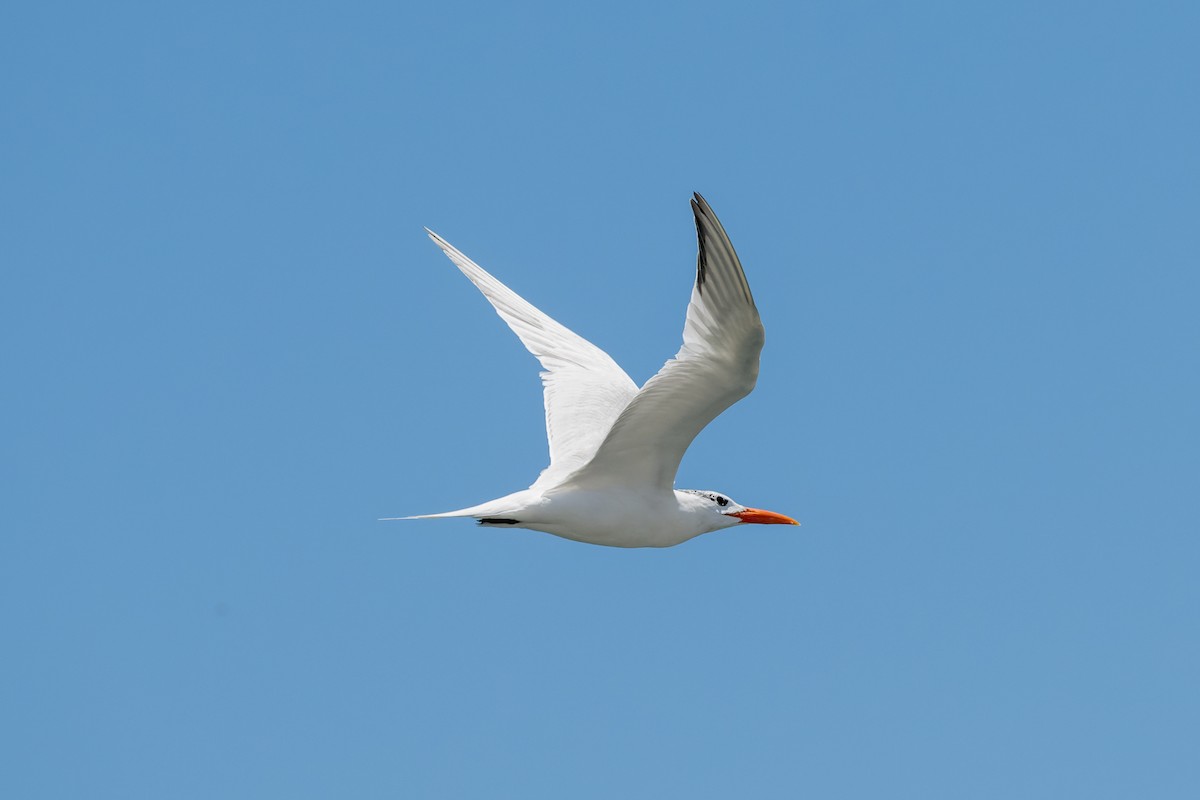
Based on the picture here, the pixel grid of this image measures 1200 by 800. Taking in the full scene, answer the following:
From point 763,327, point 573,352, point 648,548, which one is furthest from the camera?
point 573,352

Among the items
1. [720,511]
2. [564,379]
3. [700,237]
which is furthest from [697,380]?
[564,379]

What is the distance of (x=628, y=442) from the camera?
12922 mm

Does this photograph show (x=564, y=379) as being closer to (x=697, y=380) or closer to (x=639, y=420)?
(x=639, y=420)

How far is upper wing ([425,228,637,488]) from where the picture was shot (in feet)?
49.0

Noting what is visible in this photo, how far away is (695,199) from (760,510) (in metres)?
5.20

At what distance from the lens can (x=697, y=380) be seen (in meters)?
11.9

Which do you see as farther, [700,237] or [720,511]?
[720,511]

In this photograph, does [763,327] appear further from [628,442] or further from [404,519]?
[404,519]

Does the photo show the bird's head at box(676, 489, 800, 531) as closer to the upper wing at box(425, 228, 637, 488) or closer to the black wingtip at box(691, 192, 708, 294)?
the upper wing at box(425, 228, 637, 488)

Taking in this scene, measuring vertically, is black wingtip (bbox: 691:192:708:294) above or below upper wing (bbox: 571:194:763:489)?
above

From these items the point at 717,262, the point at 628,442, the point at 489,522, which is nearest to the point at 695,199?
the point at 717,262

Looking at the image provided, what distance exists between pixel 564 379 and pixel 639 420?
3766mm

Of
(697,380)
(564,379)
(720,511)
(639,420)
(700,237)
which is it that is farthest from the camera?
(564,379)

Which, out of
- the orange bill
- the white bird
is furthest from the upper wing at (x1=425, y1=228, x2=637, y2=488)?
the orange bill
